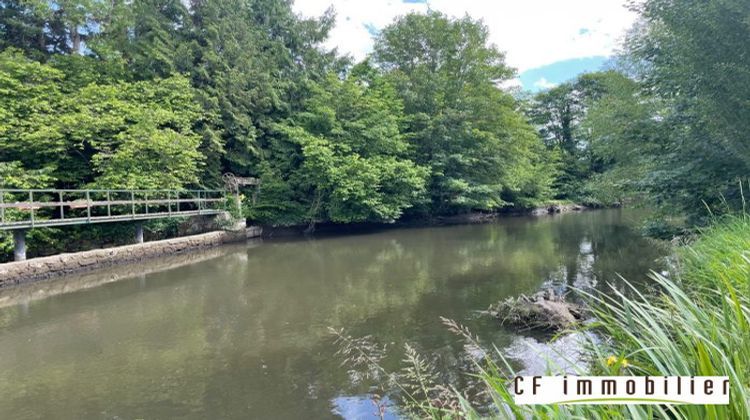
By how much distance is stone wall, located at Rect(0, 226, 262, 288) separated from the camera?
8250 mm

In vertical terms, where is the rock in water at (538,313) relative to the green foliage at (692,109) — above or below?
below

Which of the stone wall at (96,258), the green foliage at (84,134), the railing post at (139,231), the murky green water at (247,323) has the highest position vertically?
the green foliage at (84,134)

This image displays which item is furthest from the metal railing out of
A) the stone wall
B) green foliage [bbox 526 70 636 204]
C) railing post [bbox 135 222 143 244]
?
green foliage [bbox 526 70 636 204]

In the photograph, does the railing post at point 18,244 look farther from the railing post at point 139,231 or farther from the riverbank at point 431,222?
the riverbank at point 431,222

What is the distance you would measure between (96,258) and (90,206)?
1467mm

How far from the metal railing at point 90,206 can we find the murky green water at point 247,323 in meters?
1.65

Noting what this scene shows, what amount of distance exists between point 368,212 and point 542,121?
23.2 meters

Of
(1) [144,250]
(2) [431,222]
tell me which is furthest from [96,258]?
(2) [431,222]

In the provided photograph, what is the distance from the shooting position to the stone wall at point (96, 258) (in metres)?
8.25

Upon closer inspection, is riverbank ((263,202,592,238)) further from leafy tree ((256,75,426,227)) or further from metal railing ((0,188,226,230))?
metal railing ((0,188,226,230))

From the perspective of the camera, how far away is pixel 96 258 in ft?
32.3

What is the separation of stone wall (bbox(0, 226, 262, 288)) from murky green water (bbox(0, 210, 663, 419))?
0.53 m

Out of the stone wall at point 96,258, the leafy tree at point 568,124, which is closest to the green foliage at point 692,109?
the stone wall at point 96,258

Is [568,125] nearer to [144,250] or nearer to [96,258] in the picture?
[144,250]
